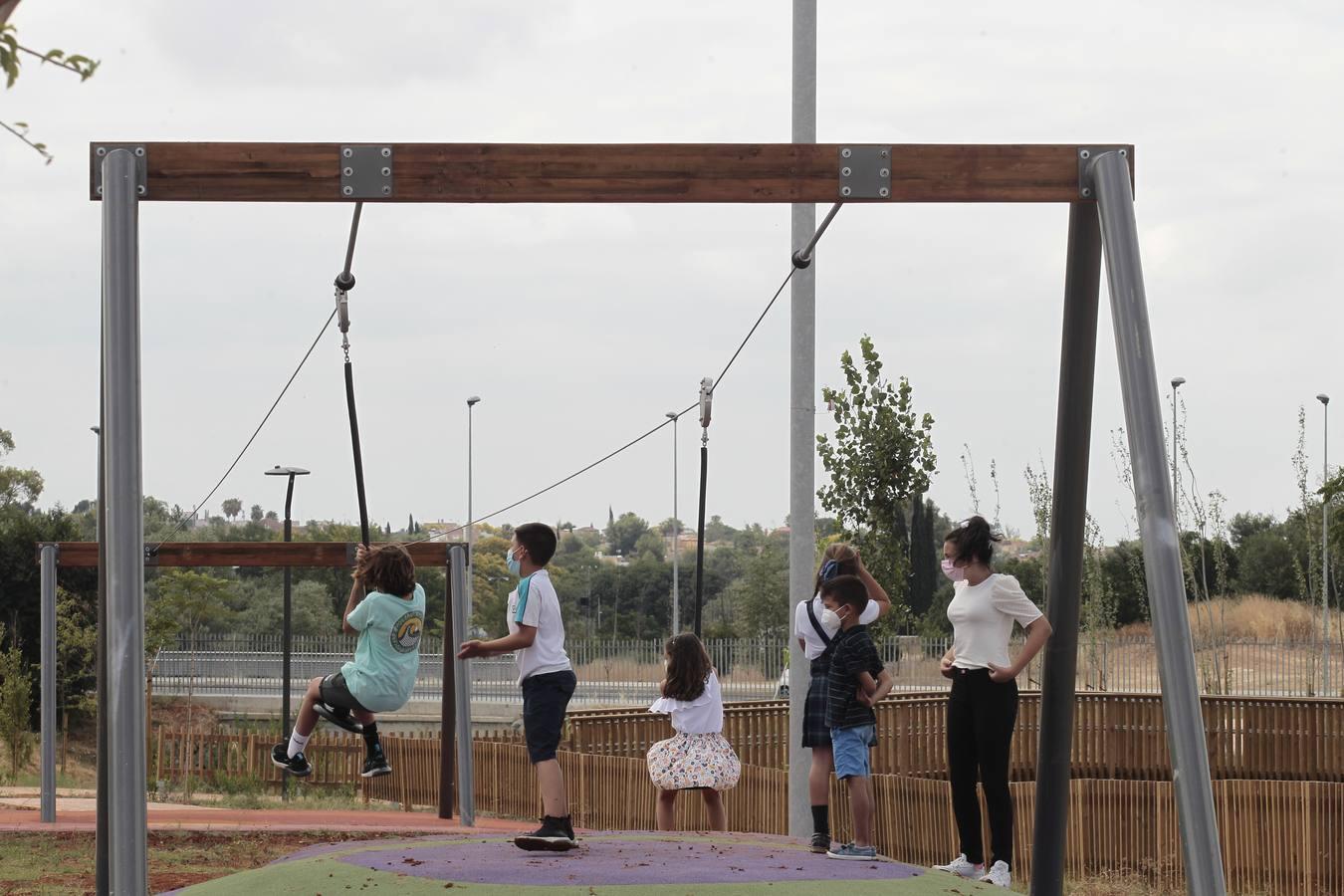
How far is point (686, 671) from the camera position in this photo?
9.71m

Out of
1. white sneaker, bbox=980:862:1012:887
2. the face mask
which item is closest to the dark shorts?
the face mask

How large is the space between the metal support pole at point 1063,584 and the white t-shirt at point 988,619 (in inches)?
10.0

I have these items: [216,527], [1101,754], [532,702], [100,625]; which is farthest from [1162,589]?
[216,527]

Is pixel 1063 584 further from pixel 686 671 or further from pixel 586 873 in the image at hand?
pixel 686 671

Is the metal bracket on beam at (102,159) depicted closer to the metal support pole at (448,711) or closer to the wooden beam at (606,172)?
the wooden beam at (606,172)

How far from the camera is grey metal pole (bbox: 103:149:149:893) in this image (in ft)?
18.0

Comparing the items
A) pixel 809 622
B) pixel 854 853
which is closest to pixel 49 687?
pixel 809 622

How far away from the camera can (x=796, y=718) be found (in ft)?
38.4

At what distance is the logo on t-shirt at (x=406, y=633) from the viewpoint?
25.8ft

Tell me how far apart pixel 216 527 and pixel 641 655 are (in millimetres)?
57813

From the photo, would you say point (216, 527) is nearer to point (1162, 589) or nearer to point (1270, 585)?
point (1270, 585)

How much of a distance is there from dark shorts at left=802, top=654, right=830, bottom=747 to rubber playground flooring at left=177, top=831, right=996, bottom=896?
0.56 meters

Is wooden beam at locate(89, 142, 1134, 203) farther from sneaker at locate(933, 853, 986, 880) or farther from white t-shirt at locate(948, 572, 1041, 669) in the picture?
sneaker at locate(933, 853, 986, 880)

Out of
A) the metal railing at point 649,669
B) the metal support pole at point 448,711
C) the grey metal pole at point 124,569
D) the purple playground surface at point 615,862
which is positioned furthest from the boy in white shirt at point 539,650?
the metal railing at point 649,669
